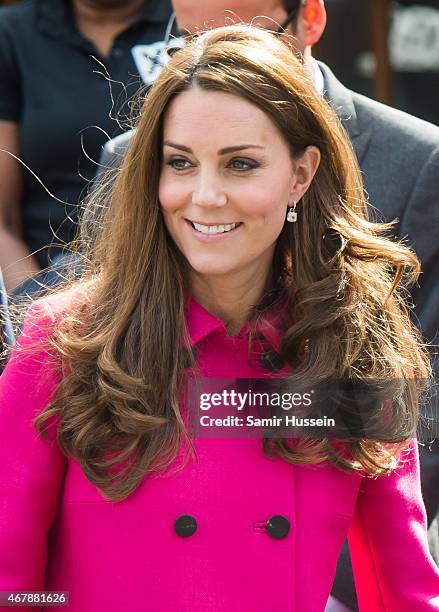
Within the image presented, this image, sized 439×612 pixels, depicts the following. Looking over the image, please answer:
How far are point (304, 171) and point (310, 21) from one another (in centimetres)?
75

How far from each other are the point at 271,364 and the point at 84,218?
0.56m

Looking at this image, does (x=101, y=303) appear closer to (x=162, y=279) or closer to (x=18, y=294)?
(x=162, y=279)

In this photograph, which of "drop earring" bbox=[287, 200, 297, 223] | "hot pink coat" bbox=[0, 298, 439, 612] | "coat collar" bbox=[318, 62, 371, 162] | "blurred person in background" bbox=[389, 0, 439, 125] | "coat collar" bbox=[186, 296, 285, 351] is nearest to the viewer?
"hot pink coat" bbox=[0, 298, 439, 612]

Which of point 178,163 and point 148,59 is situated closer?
point 178,163

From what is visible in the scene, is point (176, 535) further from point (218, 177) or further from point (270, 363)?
point (218, 177)

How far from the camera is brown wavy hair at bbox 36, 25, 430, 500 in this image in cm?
207

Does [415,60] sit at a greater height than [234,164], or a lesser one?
greater

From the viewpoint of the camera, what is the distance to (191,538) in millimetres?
2064

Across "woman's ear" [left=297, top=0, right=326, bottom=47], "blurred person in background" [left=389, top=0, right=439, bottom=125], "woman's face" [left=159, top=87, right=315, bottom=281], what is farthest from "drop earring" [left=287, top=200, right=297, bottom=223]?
"blurred person in background" [left=389, top=0, right=439, bottom=125]

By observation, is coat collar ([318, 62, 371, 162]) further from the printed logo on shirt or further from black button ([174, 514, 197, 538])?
black button ([174, 514, 197, 538])

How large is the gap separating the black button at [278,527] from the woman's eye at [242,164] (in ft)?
1.97

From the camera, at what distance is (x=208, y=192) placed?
212cm

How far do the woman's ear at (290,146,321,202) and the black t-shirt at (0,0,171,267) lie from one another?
0.95m

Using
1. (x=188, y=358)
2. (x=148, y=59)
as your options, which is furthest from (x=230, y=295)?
(x=148, y=59)
